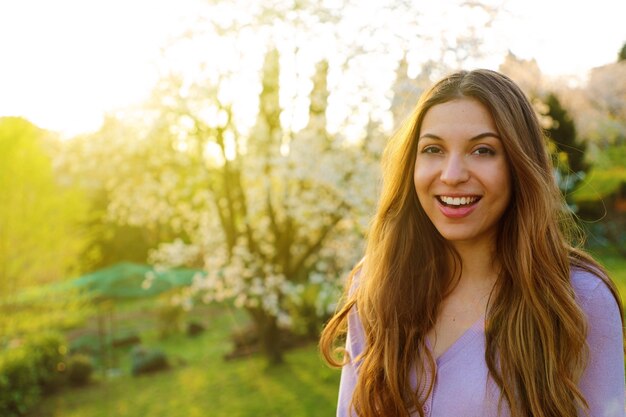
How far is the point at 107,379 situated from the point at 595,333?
33.4 ft

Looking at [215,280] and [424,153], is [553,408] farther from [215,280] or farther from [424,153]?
[215,280]

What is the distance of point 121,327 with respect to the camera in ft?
49.4

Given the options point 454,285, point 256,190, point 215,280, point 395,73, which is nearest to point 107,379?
point 215,280

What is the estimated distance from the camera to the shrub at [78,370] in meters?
10.1

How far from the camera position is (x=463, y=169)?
63.5 inches

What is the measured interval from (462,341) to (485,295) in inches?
5.9

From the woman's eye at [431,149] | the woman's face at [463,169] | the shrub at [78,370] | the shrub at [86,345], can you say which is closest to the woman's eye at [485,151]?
the woman's face at [463,169]

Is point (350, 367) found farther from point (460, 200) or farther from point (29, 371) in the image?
point (29, 371)

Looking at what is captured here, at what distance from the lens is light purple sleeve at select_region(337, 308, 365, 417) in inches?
73.4

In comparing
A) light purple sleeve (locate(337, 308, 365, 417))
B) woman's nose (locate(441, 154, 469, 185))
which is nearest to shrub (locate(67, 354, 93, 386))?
light purple sleeve (locate(337, 308, 365, 417))

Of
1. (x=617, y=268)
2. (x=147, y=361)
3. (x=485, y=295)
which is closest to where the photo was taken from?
(x=485, y=295)

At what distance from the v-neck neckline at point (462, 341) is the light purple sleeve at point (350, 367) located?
1.01ft

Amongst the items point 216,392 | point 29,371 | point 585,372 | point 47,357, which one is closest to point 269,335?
point 216,392

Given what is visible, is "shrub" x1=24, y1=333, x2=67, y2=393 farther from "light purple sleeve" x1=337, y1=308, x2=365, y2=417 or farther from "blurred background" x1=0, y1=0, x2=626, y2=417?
"light purple sleeve" x1=337, y1=308, x2=365, y2=417
